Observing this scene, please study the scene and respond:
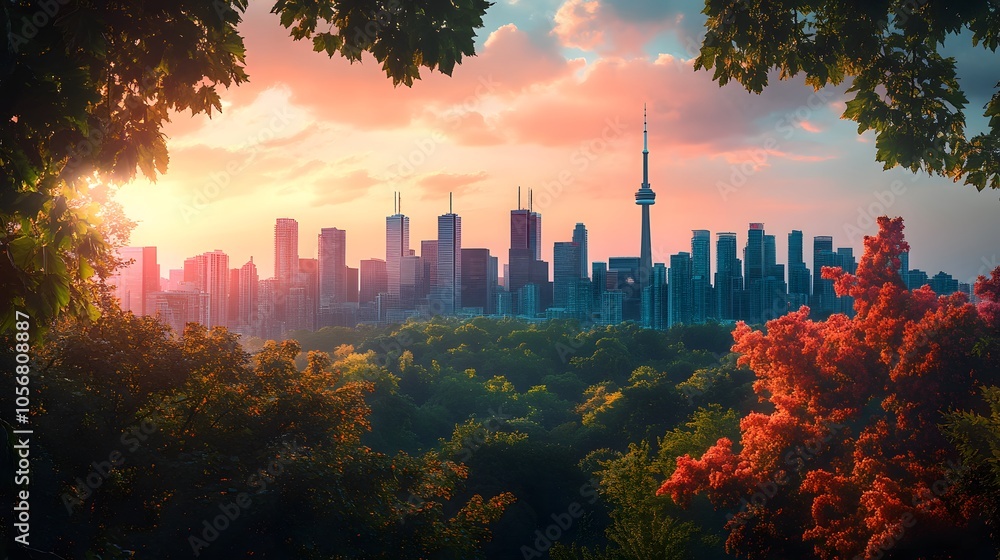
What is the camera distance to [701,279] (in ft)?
536

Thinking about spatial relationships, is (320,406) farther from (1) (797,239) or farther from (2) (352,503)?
(1) (797,239)

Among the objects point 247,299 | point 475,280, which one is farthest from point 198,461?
point 475,280

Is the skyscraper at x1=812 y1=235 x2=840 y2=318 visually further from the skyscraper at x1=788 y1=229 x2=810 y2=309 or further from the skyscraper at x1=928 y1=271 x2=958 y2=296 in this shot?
the skyscraper at x1=928 y1=271 x2=958 y2=296

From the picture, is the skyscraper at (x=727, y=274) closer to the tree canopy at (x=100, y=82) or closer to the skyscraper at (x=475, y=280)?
the skyscraper at (x=475, y=280)

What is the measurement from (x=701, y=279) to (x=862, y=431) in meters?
145

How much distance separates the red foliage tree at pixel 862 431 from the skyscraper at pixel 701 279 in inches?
5586

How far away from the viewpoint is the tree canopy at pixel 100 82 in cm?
479

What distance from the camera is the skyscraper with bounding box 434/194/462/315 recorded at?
598ft

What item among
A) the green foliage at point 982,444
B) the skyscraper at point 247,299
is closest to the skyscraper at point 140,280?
the green foliage at point 982,444

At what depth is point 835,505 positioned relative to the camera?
2066 cm

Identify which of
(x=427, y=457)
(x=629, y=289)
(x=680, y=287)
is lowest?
(x=427, y=457)

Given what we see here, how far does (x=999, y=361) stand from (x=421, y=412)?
169 feet

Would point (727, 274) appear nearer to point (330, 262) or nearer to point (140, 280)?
point (330, 262)

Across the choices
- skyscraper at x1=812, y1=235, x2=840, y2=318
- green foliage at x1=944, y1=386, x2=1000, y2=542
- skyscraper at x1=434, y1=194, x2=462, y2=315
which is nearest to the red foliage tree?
green foliage at x1=944, y1=386, x2=1000, y2=542
